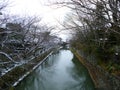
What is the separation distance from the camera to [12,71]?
16.1 meters

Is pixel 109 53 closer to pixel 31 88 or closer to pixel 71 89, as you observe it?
pixel 71 89

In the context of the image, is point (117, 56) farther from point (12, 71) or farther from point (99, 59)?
point (12, 71)

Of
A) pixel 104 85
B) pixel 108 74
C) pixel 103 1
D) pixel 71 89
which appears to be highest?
pixel 103 1

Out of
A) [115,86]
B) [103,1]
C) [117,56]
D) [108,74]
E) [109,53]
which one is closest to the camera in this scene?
[103,1]

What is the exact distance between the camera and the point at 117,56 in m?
15.6

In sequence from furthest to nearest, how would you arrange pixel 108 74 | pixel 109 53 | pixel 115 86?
pixel 109 53, pixel 108 74, pixel 115 86

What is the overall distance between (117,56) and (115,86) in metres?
4.21

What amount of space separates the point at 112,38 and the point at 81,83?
14.6 feet

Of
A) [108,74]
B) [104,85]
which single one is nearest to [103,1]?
[108,74]

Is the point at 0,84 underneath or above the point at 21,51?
above

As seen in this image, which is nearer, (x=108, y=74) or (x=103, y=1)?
(x=103, y=1)

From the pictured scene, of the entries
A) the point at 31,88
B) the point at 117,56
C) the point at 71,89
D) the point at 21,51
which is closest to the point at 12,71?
the point at 31,88

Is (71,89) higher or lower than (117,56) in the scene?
lower

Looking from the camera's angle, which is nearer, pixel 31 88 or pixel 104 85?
pixel 104 85
